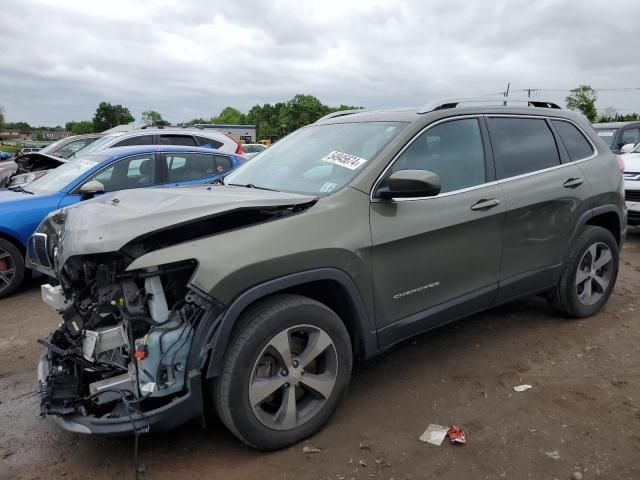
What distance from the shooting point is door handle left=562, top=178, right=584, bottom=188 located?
3.94 m

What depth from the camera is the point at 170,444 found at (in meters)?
2.80

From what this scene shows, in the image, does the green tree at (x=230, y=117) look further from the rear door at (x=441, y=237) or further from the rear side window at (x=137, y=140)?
the rear door at (x=441, y=237)

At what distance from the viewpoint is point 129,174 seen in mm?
6402

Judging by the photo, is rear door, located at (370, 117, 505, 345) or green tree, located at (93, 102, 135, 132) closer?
rear door, located at (370, 117, 505, 345)

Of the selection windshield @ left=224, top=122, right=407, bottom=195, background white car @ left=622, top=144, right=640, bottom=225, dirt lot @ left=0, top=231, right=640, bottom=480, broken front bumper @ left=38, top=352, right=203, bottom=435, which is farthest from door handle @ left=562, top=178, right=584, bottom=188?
background white car @ left=622, top=144, right=640, bottom=225

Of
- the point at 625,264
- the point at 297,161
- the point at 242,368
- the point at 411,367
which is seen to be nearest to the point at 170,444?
the point at 242,368

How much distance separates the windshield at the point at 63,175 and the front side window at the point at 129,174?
19 centimetres

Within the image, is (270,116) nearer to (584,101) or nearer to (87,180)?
(584,101)

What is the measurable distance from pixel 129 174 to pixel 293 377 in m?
4.68

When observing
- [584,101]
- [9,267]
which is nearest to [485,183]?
[9,267]

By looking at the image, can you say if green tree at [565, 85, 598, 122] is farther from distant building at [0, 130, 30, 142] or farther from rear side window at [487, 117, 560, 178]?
distant building at [0, 130, 30, 142]

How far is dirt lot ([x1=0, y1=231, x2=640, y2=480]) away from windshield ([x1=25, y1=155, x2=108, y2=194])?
8.18ft

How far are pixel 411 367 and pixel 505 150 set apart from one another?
5.71 feet

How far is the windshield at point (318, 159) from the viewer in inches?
122
